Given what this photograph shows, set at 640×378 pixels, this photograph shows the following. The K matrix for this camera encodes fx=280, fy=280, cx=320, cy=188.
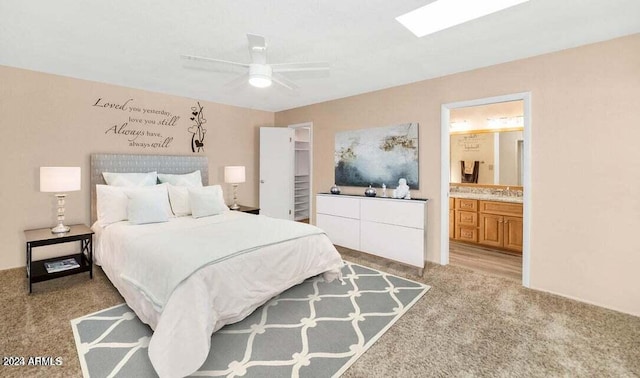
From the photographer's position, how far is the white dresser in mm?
3396

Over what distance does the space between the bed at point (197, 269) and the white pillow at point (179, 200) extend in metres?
0.26

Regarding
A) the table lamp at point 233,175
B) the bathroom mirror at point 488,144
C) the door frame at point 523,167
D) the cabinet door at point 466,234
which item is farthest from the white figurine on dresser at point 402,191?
the table lamp at point 233,175

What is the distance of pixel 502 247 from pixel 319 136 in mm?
3339

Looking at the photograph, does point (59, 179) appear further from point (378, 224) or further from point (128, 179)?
point (378, 224)

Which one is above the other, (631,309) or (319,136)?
(319,136)

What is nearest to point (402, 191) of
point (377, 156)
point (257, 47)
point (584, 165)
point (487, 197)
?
point (377, 156)

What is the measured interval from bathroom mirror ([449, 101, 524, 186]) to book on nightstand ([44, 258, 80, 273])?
519cm

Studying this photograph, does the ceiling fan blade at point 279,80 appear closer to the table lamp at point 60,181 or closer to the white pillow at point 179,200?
the white pillow at point 179,200

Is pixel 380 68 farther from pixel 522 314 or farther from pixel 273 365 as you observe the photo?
pixel 273 365

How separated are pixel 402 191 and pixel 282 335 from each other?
2400mm

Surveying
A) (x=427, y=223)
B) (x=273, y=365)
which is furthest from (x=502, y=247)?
(x=273, y=365)

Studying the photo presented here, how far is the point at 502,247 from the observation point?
4.18 m

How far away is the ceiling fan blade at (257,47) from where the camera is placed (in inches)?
79.0

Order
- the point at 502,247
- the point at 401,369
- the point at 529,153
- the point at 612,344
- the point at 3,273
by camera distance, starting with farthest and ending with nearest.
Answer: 1. the point at 502,247
2. the point at 3,273
3. the point at 529,153
4. the point at 612,344
5. the point at 401,369
